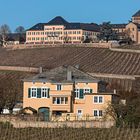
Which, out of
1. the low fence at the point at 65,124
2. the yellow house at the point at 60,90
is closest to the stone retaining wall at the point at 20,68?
the yellow house at the point at 60,90

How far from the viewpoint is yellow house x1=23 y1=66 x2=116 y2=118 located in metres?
62.7

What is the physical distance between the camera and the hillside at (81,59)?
3912 inches

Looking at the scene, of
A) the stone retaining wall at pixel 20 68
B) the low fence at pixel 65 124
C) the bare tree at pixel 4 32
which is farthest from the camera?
the bare tree at pixel 4 32

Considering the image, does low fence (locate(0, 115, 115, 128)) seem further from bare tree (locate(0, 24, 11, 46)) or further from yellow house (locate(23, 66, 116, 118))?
bare tree (locate(0, 24, 11, 46))

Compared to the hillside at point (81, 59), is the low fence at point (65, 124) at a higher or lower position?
lower

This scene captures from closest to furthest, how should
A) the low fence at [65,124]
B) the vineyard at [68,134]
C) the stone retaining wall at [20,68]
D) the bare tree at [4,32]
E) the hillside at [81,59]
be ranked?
the vineyard at [68,134], the low fence at [65,124], the hillside at [81,59], the stone retaining wall at [20,68], the bare tree at [4,32]

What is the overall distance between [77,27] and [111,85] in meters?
82.1

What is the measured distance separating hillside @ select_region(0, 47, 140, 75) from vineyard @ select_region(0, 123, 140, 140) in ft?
163

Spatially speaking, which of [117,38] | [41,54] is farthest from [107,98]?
[117,38]

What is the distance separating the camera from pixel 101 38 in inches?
5773

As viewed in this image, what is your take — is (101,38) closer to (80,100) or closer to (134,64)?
(134,64)

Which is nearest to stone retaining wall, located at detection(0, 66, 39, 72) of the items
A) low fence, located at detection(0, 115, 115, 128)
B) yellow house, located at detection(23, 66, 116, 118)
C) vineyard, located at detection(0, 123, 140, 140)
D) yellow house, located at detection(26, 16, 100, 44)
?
yellow house, located at detection(23, 66, 116, 118)

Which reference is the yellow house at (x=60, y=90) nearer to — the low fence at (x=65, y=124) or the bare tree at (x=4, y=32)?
the low fence at (x=65, y=124)

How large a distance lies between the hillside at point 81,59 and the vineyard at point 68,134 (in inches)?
1955
